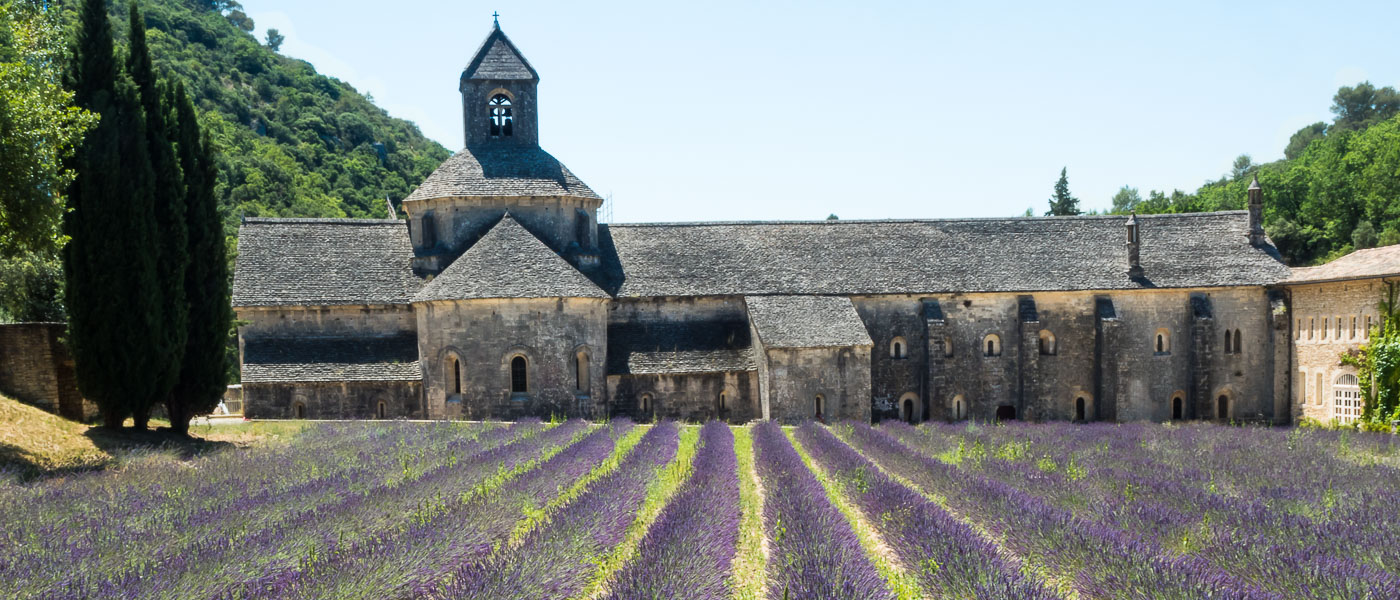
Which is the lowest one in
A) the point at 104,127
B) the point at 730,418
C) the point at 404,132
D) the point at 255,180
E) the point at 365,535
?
the point at 730,418

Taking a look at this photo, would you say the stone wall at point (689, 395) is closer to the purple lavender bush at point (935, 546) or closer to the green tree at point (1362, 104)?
the purple lavender bush at point (935, 546)

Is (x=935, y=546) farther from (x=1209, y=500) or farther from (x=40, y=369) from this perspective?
(x=40, y=369)

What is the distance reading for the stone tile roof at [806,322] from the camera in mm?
31500

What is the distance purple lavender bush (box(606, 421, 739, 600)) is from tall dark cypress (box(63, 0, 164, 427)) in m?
13.6

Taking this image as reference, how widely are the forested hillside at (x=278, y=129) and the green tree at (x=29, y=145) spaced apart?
50258mm

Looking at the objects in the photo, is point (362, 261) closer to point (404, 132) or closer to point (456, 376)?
point (456, 376)

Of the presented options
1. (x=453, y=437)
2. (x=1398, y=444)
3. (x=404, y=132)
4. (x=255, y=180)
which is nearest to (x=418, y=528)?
(x=453, y=437)

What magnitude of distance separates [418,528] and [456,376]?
20.6 metres

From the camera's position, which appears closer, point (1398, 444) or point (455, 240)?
point (1398, 444)

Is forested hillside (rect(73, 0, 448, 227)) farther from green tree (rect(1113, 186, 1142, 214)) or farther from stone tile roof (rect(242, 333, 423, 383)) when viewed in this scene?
green tree (rect(1113, 186, 1142, 214))

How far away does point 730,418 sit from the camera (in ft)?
109

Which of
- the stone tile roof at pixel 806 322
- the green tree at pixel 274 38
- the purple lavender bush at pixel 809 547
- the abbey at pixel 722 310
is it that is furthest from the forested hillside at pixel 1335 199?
the green tree at pixel 274 38

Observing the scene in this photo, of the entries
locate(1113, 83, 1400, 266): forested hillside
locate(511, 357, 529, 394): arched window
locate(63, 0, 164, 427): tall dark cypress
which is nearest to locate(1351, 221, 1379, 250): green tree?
locate(1113, 83, 1400, 266): forested hillside

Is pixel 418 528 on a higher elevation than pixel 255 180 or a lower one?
lower
